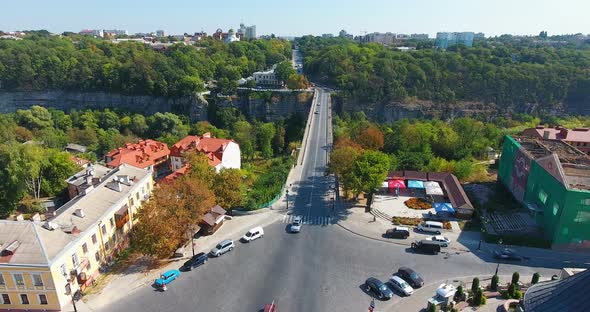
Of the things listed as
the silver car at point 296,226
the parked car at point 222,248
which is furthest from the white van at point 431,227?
the parked car at point 222,248

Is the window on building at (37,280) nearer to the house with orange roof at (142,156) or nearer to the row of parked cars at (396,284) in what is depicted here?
the row of parked cars at (396,284)

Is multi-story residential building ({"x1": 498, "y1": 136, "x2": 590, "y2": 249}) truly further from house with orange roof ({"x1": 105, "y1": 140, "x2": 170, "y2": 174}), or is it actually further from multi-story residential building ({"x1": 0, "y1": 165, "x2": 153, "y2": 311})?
house with orange roof ({"x1": 105, "y1": 140, "x2": 170, "y2": 174})

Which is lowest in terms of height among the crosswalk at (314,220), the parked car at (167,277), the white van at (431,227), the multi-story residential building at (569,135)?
the parked car at (167,277)

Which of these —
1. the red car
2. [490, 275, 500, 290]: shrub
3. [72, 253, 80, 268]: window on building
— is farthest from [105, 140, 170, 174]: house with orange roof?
[490, 275, 500, 290]: shrub

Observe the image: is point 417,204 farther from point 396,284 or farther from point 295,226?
point 396,284

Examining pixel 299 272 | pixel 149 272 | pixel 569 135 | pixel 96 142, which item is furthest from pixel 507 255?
pixel 96 142

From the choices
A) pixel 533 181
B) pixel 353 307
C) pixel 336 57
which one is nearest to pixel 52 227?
pixel 353 307

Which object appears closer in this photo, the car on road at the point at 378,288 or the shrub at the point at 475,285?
the shrub at the point at 475,285
